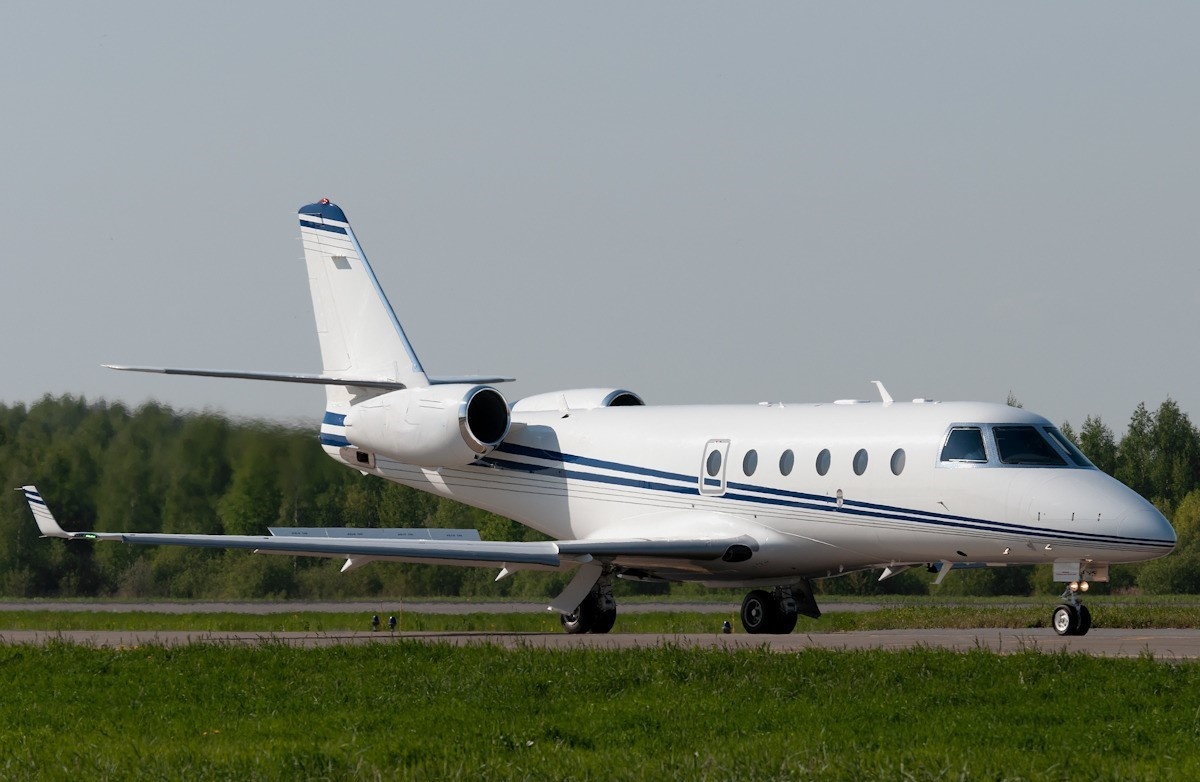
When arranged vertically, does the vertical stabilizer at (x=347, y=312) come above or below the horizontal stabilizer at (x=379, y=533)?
above

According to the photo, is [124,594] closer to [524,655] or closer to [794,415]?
[794,415]

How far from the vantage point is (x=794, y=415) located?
24.8 meters

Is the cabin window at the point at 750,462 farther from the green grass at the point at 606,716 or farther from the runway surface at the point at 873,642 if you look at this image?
the green grass at the point at 606,716

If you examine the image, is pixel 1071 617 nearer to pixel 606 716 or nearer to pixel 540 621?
pixel 606 716

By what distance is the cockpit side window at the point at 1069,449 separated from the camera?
871 inches

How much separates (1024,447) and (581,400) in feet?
29.7

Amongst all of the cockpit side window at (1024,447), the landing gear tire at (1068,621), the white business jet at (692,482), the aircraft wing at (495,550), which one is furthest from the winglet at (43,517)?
the landing gear tire at (1068,621)

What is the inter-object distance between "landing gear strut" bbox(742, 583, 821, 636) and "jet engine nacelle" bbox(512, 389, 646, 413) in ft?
14.9

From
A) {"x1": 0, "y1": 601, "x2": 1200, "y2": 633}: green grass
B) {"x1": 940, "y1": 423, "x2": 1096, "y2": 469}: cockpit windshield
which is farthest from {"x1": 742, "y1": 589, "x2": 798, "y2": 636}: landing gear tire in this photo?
{"x1": 940, "y1": 423, "x2": 1096, "y2": 469}: cockpit windshield

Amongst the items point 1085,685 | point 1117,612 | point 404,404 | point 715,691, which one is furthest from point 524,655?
point 1117,612

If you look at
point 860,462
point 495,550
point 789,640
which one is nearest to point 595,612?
point 495,550

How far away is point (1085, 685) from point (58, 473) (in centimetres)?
2934

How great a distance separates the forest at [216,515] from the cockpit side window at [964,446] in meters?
15.4

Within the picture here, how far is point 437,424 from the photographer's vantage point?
1069 inches
